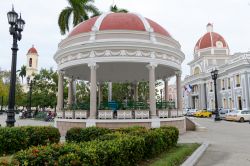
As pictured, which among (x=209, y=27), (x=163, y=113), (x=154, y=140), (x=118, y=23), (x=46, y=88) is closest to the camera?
(x=154, y=140)

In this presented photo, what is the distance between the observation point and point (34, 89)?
144ft

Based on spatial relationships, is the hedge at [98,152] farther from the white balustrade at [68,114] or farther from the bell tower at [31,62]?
the bell tower at [31,62]

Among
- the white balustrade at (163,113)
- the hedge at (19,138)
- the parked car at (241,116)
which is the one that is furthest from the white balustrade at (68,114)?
the parked car at (241,116)

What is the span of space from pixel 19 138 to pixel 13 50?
4.32 meters

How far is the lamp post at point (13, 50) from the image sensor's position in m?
11.2

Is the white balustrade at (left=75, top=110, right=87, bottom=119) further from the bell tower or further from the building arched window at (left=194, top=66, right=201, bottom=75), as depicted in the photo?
the bell tower

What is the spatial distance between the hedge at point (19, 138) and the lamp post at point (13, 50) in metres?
1.63

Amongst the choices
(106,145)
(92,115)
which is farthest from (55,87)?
(106,145)

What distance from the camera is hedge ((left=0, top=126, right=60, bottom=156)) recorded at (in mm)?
9477

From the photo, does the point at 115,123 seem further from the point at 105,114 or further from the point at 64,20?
the point at 64,20

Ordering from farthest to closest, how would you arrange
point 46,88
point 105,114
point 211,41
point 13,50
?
point 211,41 < point 46,88 < point 105,114 < point 13,50

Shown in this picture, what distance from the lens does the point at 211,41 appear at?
2454 inches

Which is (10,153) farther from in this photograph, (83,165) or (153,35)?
(153,35)

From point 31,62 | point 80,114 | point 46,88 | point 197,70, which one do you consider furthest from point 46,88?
point 31,62
